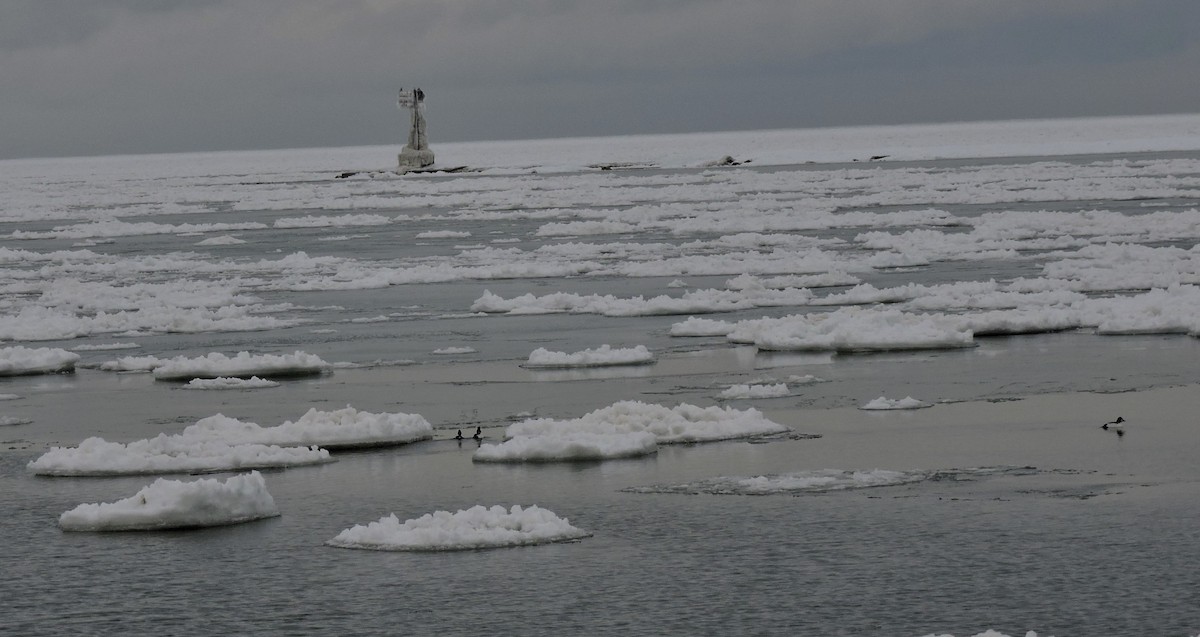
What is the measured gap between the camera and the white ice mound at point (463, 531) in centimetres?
970

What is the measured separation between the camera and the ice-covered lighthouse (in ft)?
262

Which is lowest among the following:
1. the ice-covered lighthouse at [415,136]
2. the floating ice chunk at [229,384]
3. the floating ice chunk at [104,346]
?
the floating ice chunk at [104,346]

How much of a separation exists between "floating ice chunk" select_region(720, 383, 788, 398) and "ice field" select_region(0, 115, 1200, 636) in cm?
4

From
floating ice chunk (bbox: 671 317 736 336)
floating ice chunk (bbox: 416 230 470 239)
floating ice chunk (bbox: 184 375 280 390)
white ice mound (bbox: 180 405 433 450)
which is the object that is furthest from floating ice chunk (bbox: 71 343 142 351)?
floating ice chunk (bbox: 416 230 470 239)

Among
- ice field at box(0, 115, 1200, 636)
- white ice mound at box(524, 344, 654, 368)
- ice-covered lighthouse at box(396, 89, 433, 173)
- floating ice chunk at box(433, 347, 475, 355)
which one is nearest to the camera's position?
ice field at box(0, 115, 1200, 636)

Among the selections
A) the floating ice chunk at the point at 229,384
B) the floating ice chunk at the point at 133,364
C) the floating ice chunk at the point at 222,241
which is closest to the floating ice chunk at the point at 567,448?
the floating ice chunk at the point at 229,384

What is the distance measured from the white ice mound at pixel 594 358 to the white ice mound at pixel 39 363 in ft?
16.6

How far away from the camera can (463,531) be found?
31.9 ft

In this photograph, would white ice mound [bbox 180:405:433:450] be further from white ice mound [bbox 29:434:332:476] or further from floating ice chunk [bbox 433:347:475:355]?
floating ice chunk [bbox 433:347:475:355]

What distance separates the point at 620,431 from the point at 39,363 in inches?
315

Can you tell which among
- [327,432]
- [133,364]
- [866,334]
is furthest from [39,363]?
[866,334]

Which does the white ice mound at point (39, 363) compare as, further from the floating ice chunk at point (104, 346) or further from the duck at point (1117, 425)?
the duck at point (1117, 425)

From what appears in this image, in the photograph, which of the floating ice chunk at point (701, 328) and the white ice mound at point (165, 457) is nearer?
the white ice mound at point (165, 457)

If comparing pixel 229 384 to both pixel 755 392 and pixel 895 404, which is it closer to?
pixel 755 392
